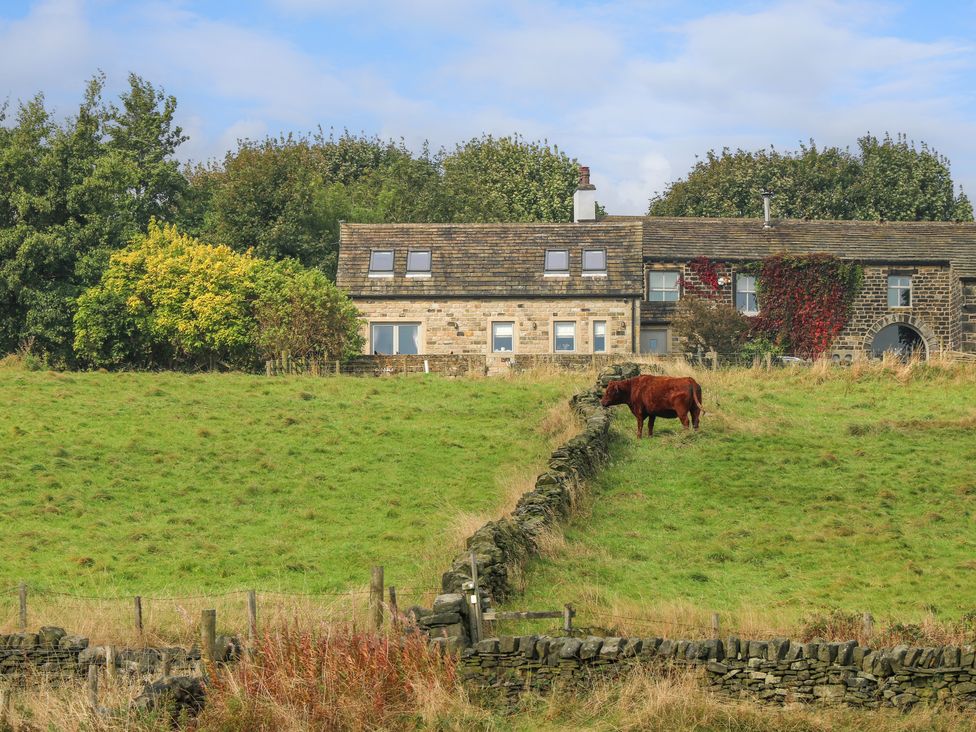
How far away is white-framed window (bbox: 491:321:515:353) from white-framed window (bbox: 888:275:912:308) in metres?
16.2

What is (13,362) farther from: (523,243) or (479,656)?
(479,656)

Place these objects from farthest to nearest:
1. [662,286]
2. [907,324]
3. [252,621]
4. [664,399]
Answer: [907,324] → [662,286] → [664,399] → [252,621]

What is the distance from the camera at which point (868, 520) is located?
27.0 m

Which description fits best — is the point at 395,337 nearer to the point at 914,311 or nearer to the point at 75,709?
the point at 914,311

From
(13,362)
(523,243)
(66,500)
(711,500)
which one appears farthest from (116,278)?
(711,500)

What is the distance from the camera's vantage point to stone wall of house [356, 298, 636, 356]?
5375 centimetres

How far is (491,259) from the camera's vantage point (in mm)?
55688

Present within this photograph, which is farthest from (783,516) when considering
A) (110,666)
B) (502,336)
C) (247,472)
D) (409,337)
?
(409,337)

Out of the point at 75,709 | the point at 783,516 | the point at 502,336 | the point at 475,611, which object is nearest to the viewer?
the point at 75,709

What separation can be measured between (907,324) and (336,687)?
45392 millimetres

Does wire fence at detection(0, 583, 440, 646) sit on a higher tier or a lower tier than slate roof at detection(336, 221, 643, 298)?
lower

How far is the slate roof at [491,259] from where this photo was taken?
177ft

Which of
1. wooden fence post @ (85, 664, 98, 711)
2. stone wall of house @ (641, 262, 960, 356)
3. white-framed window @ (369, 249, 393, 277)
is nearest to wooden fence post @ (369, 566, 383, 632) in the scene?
wooden fence post @ (85, 664, 98, 711)

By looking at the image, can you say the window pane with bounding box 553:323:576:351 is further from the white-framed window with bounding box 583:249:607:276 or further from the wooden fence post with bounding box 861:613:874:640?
the wooden fence post with bounding box 861:613:874:640
